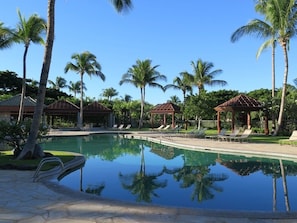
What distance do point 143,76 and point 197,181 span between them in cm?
3028

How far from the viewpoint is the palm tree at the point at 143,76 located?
38.9 m

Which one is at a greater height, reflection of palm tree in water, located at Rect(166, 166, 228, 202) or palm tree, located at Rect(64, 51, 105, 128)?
palm tree, located at Rect(64, 51, 105, 128)

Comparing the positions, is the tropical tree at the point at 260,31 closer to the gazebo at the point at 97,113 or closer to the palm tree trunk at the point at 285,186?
the palm tree trunk at the point at 285,186

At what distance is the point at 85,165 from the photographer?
1187cm

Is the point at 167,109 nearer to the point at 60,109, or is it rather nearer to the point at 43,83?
the point at 60,109

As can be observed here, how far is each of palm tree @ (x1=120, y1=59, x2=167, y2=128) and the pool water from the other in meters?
25.8

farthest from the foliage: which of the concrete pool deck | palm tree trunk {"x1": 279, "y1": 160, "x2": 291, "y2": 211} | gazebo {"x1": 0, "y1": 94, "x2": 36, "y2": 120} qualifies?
gazebo {"x1": 0, "y1": 94, "x2": 36, "y2": 120}

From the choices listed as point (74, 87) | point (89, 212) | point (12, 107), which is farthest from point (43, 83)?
point (74, 87)

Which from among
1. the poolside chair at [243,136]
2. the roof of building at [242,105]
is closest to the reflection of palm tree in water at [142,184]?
the poolside chair at [243,136]

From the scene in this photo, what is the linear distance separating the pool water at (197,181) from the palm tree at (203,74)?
25.6 m

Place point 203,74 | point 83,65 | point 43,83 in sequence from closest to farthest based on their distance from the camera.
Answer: point 43,83, point 83,65, point 203,74

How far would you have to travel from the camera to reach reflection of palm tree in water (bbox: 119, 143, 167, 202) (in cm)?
774

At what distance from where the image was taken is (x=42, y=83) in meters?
10.3

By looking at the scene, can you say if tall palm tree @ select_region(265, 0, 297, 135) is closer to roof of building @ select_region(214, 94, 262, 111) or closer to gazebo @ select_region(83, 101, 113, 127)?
roof of building @ select_region(214, 94, 262, 111)
